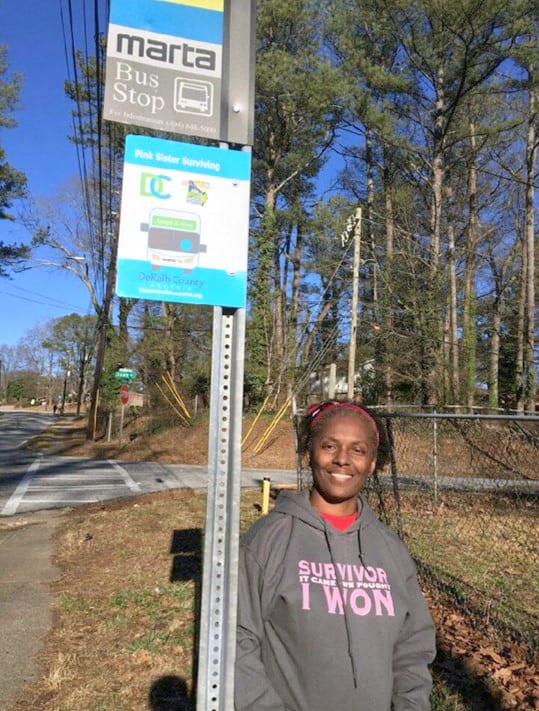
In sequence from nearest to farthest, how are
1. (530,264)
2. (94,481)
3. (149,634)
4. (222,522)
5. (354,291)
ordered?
1. (222,522)
2. (149,634)
3. (94,481)
4. (354,291)
5. (530,264)

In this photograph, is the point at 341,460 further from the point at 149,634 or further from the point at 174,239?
the point at 149,634

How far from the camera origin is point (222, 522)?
1910 millimetres

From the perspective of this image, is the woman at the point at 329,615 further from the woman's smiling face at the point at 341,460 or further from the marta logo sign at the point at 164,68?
the marta logo sign at the point at 164,68

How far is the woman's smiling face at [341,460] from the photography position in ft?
6.57

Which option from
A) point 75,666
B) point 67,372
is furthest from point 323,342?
point 67,372

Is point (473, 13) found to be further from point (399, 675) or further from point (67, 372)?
point (67, 372)

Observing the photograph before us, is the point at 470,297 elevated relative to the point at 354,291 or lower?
elevated

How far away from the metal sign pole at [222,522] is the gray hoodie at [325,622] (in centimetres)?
→ 5

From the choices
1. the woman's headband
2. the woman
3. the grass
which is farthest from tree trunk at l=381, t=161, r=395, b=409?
the woman

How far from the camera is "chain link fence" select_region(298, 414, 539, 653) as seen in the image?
5.16 meters

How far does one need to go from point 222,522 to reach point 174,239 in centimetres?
93

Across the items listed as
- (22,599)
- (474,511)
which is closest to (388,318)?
(474,511)

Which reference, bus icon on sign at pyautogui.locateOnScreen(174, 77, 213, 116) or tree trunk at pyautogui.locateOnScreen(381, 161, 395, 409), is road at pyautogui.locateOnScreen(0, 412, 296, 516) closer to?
tree trunk at pyautogui.locateOnScreen(381, 161, 395, 409)

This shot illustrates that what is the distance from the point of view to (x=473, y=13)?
19312 millimetres
